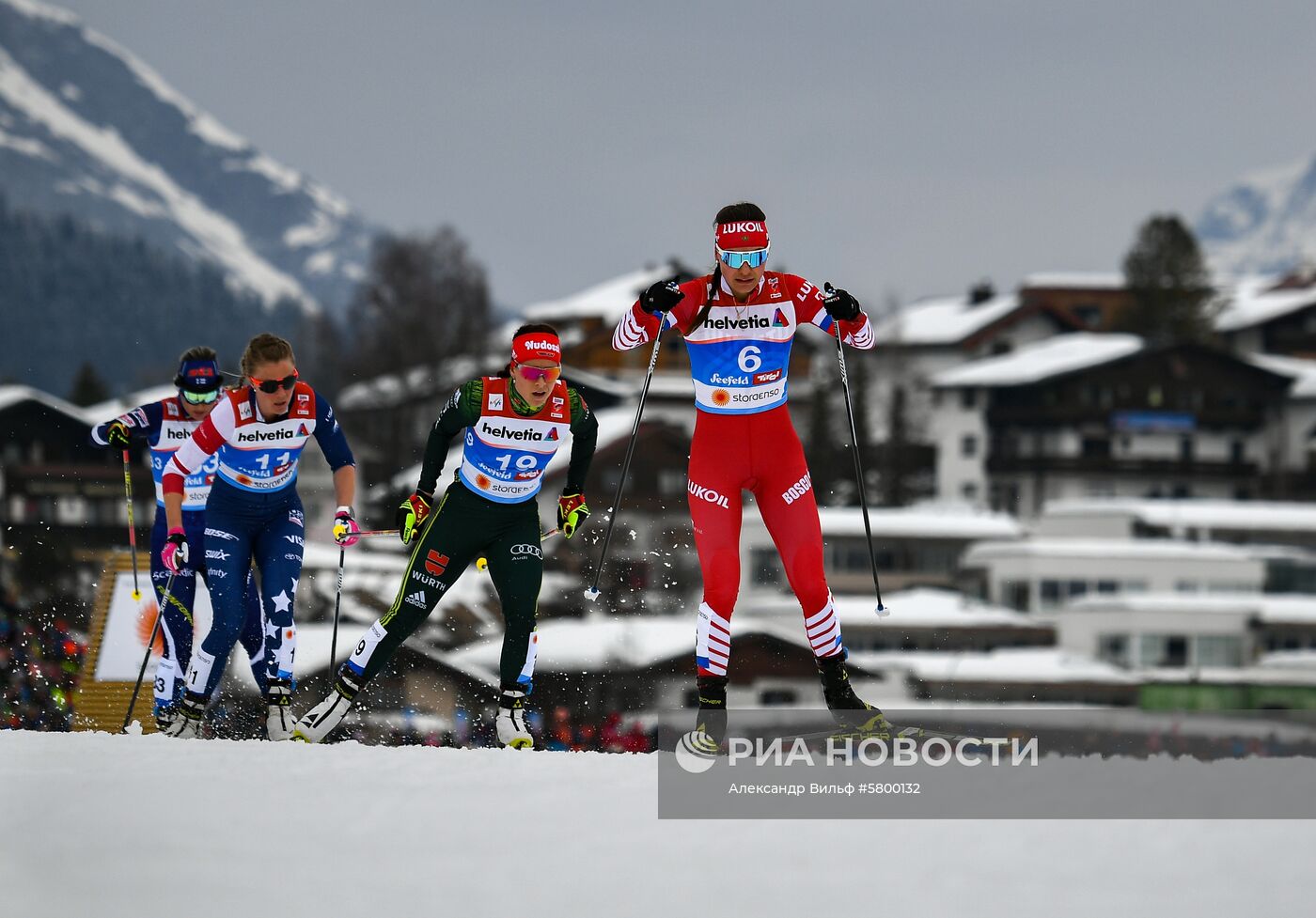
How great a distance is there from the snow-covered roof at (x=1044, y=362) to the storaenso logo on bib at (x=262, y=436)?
56987 millimetres

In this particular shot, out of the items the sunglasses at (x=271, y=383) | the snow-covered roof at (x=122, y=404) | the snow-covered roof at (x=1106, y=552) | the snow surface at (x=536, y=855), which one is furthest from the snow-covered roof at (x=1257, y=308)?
the snow surface at (x=536, y=855)

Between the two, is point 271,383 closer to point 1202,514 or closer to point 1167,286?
point 1202,514

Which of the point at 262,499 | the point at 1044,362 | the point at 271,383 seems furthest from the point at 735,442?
the point at 1044,362

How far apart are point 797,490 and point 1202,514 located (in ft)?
174

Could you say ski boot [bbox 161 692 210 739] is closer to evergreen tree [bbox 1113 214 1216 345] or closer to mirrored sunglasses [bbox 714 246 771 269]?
mirrored sunglasses [bbox 714 246 771 269]

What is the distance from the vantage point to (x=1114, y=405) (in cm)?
6341

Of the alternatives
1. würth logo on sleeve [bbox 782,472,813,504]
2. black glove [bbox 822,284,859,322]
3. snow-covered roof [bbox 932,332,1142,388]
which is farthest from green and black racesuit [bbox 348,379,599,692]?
snow-covered roof [bbox 932,332,1142,388]

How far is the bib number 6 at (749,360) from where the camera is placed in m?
6.60

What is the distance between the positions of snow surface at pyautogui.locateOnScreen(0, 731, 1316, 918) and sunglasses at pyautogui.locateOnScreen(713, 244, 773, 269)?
214 centimetres

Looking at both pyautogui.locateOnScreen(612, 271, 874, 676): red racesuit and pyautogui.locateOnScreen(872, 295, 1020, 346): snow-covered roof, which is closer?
pyautogui.locateOnScreen(612, 271, 874, 676): red racesuit

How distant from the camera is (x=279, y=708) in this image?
7.54 m

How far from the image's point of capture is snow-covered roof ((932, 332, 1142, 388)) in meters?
62.8

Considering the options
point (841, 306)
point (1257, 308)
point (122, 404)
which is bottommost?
point (841, 306)

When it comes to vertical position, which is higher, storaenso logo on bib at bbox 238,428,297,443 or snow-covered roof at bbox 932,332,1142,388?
snow-covered roof at bbox 932,332,1142,388
